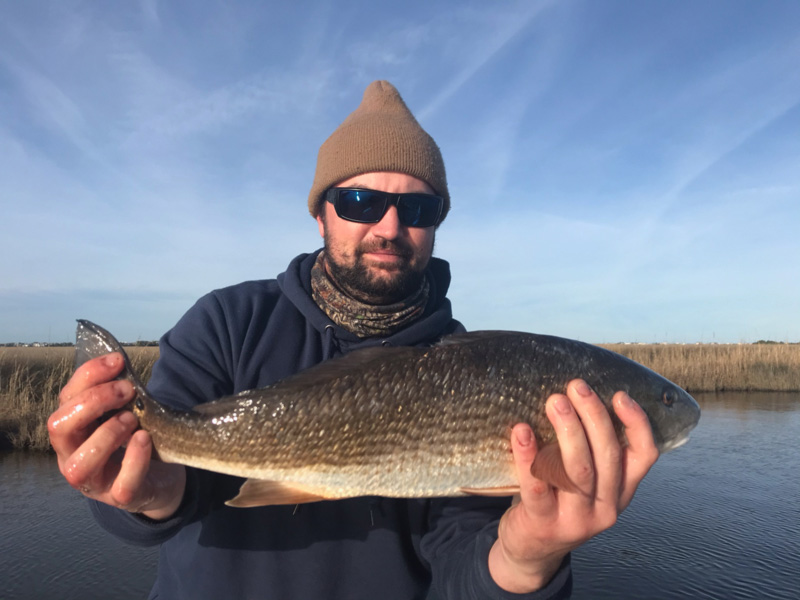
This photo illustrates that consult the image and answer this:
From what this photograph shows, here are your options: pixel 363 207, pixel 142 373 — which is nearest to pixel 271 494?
pixel 363 207

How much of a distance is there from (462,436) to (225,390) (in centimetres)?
144

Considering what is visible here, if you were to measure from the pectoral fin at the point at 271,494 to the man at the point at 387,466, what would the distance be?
354 millimetres

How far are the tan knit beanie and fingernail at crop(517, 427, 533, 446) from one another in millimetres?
1777

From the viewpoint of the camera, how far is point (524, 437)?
7.44 ft

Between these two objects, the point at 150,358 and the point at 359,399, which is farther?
the point at 150,358

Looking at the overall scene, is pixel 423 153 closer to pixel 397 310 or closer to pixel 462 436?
pixel 397 310

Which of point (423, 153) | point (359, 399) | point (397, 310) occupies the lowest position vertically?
point (359, 399)

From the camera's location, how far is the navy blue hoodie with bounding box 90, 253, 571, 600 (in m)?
2.55

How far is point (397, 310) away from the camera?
333 cm

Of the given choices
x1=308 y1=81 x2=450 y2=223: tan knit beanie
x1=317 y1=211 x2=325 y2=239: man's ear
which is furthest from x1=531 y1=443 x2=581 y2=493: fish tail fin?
x1=317 y1=211 x2=325 y2=239: man's ear

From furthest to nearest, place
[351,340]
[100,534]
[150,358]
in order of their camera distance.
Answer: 1. [150,358]
2. [100,534]
3. [351,340]

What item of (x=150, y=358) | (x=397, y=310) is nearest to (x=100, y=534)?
(x=397, y=310)

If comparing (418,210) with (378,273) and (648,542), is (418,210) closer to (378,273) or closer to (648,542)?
(378,273)

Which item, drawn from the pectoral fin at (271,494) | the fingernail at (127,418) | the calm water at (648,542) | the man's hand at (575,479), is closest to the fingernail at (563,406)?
the man's hand at (575,479)
